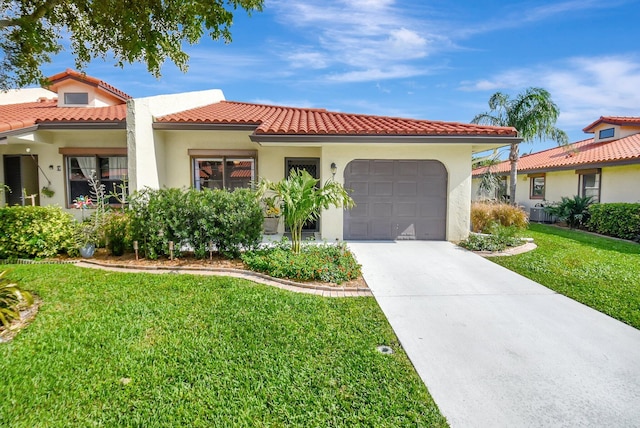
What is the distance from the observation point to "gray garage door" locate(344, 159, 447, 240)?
10180mm

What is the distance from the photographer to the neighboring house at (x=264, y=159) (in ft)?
30.8

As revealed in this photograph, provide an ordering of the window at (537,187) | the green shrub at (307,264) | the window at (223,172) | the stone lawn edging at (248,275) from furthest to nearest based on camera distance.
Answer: the window at (537,187), the window at (223,172), the green shrub at (307,264), the stone lawn edging at (248,275)

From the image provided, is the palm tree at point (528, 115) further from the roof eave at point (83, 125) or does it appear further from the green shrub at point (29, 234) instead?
the green shrub at point (29, 234)

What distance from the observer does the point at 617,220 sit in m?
11.6

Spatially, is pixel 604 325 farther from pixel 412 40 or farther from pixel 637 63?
pixel 637 63

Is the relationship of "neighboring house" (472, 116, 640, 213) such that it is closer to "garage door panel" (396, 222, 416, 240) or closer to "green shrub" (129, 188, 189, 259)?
"garage door panel" (396, 222, 416, 240)

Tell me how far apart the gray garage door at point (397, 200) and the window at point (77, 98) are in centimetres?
1130

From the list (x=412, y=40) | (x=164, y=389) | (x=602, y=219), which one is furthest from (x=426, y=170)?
(x=164, y=389)

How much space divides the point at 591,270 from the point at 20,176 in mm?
17342

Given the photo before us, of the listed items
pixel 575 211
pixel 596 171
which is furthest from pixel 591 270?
pixel 596 171

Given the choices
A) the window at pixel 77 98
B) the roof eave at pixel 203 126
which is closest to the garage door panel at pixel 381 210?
the roof eave at pixel 203 126

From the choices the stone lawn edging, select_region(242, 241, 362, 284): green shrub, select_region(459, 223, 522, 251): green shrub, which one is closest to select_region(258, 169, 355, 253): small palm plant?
select_region(242, 241, 362, 284): green shrub

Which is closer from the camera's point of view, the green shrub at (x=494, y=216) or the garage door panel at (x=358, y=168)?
the garage door panel at (x=358, y=168)

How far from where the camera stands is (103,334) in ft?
13.0
